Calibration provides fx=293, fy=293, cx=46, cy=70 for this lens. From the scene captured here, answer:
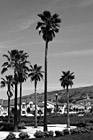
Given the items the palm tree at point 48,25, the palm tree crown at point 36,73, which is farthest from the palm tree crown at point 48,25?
the palm tree crown at point 36,73

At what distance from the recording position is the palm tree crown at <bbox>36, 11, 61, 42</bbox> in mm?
40062

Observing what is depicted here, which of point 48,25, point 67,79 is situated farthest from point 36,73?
point 48,25

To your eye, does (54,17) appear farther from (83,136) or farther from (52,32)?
(83,136)

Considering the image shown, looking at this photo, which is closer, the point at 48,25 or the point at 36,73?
the point at 48,25

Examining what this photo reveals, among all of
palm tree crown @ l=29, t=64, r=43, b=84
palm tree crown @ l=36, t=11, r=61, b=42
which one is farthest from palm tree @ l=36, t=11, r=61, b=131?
palm tree crown @ l=29, t=64, r=43, b=84

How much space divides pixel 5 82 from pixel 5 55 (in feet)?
87.6

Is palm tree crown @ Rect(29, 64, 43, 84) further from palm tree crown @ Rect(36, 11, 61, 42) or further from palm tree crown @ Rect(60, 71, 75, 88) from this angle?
palm tree crown @ Rect(36, 11, 61, 42)

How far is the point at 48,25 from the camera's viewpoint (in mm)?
40344

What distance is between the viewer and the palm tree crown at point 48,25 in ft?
131

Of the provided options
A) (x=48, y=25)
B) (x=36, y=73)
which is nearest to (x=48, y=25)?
(x=48, y=25)

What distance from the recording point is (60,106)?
154375 mm

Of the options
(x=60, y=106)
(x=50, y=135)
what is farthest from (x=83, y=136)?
(x=60, y=106)

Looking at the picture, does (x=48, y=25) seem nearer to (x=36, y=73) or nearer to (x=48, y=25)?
(x=48, y=25)

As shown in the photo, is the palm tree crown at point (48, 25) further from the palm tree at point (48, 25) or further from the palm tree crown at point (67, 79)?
the palm tree crown at point (67, 79)
